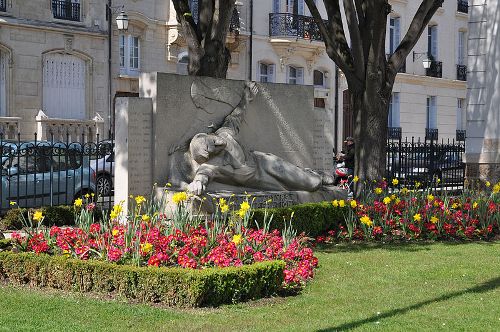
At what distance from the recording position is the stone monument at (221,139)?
40.1 feet

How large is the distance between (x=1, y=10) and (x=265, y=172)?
16.3m

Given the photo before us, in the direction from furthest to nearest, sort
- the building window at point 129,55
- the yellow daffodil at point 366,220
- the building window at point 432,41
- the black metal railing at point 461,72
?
the black metal railing at point 461,72 → the building window at point 432,41 → the building window at point 129,55 → the yellow daffodil at point 366,220

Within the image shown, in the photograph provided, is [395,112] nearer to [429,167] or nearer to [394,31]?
[394,31]

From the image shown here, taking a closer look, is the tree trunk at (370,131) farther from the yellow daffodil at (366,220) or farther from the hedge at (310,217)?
the yellow daffodil at (366,220)

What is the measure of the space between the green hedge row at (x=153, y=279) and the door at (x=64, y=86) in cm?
1995

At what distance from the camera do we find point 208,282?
26.3ft

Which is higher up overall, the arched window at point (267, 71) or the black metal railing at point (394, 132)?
the arched window at point (267, 71)

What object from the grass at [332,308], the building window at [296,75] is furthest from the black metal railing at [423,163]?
the building window at [296,75]

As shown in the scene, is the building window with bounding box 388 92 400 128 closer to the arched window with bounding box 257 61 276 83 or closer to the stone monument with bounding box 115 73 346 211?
the arched window with bounding box 257 61 276 83

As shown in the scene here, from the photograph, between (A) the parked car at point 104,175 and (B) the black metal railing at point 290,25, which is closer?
(A) the parked car at point 104,175

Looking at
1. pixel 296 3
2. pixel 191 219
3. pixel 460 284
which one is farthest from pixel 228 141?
pixel 296 3

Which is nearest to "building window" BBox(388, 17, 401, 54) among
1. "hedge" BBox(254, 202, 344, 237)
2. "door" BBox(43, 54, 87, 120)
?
"door" BBox(43, 54, 87, 120)

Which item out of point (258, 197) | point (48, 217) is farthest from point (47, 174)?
point (258, 197)

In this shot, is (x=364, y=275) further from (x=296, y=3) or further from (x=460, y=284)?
(x=296, y=3)
